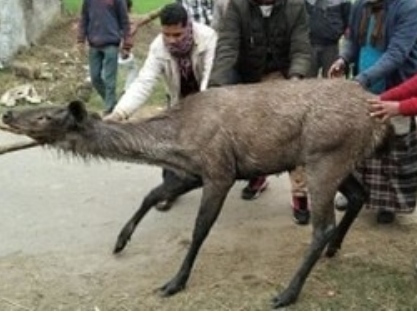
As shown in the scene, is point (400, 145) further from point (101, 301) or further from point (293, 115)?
point (101, 301)

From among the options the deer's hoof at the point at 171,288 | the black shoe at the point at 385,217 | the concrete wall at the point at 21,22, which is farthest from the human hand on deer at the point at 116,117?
the concrete wall at the point at 21,22

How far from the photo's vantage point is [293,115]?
508 centimetres

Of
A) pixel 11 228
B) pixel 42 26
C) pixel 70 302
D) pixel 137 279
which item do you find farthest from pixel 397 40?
pixel 42 26

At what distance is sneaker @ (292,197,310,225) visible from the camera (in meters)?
6.23

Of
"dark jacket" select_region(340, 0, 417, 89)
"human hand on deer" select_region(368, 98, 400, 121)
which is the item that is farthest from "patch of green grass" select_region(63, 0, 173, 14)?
"human hand on deer" select_region(368, 98, 400, 121)

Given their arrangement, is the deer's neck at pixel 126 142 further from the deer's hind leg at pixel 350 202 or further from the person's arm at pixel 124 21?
the person's arm at pixel 124 21

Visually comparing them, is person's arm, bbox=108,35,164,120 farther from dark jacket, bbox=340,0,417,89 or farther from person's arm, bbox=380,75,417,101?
person's arm, bbox=380,75,417,101

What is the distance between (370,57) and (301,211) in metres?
1.23

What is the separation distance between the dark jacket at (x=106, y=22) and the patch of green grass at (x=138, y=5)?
3705mm

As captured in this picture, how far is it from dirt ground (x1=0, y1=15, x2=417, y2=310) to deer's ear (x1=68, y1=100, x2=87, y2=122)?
0.77 metres

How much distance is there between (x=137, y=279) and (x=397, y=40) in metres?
2.25

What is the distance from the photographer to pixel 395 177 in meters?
6.05

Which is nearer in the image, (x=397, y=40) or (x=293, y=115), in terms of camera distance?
(x=293, y=115)

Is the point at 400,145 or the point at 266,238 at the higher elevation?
the point at 400,145
